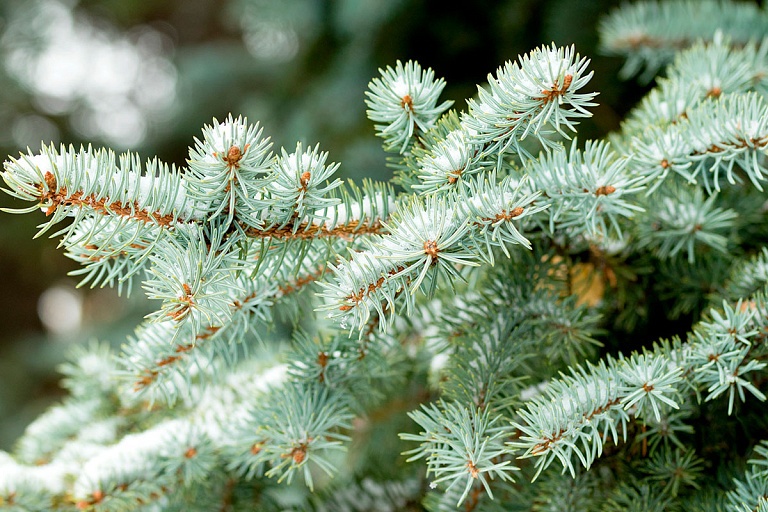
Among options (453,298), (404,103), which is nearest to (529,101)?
(404,103)

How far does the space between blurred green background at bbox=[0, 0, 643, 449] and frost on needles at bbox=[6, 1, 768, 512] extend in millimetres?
578

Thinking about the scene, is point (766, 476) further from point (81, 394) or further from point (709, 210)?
point (81, 394)

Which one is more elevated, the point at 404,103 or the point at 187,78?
the point at 187,78

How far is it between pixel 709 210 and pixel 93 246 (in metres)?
0.45

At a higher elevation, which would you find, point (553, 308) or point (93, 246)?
point (93, 246)

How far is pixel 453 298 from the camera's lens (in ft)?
A: 1.65

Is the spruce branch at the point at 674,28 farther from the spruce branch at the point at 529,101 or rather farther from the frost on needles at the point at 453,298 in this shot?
the spruce branch at the point at 529,101

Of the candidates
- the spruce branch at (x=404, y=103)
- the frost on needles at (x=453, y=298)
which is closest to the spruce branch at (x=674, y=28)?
the frost on needles at (x=453, y=298)

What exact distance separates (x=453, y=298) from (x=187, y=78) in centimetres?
139

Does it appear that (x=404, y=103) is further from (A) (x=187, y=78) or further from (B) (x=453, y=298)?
(A) (x=187, y=78)

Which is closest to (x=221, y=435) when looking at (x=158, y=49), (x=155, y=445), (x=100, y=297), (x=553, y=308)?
(x=155, y=445)

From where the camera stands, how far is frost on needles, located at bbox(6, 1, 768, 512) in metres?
0.32

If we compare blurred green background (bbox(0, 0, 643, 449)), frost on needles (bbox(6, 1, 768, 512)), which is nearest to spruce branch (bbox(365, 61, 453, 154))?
frost on needles (bbox(6, 1, 768, 512))

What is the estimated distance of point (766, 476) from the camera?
0.36 meters
